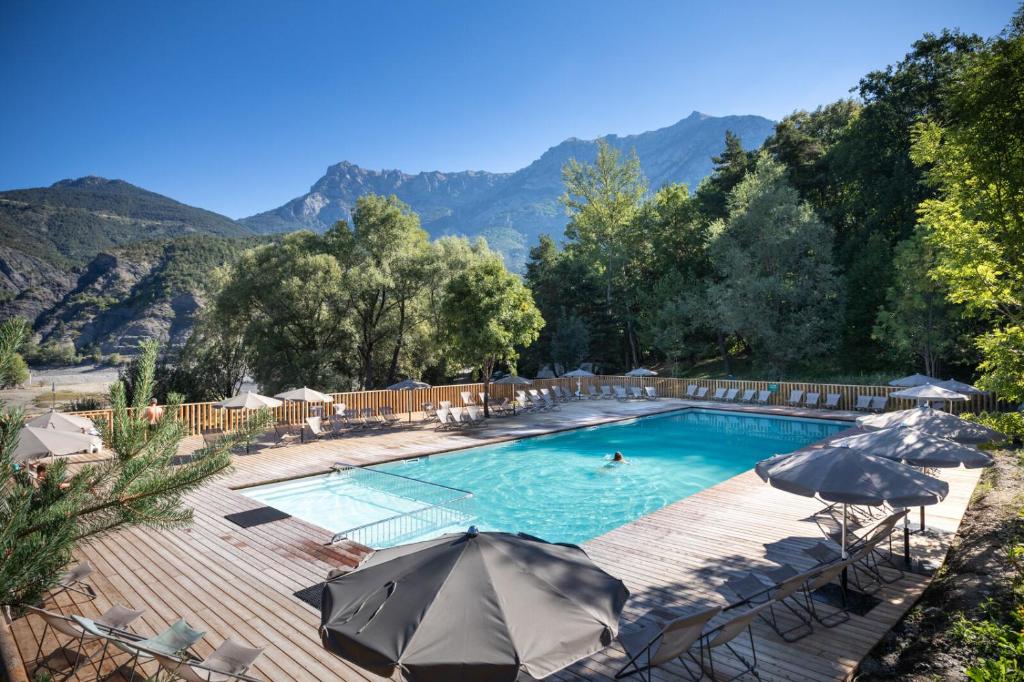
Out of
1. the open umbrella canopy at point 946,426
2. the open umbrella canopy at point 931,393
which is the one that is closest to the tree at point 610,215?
the open umbrella canopy at point 931,393

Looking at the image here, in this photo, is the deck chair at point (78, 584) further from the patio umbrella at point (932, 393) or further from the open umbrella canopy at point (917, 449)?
the patio umbrella at point (932, 393)

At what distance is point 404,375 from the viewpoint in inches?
945

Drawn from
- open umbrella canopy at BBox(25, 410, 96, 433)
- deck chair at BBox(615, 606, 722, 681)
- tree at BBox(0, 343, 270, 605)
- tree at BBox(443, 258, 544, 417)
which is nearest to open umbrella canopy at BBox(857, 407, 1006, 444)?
deck chair at BBox(615, 606, 722, 681)

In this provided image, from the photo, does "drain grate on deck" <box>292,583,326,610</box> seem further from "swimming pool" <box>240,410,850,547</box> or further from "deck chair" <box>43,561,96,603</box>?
"swimming pool" <box>240,410,850,547</box>

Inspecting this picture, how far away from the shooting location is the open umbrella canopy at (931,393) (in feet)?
42.7

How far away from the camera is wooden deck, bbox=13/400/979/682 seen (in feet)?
13.6

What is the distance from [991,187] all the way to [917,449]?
3.14 metres

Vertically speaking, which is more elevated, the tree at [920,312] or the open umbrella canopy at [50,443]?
the tree at [920,312]

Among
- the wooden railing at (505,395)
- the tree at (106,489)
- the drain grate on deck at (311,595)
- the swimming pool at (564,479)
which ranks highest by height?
the tree at (106,489)

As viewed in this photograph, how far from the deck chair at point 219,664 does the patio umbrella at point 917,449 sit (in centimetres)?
582

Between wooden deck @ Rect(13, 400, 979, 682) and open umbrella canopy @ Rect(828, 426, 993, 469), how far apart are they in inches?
44.7

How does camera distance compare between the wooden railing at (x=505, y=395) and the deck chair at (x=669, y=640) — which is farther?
the wooden railing at (x=505, y=395)

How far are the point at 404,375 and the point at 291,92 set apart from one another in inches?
1056

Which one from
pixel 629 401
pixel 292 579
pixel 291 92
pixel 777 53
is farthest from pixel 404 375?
pixel 291 92
